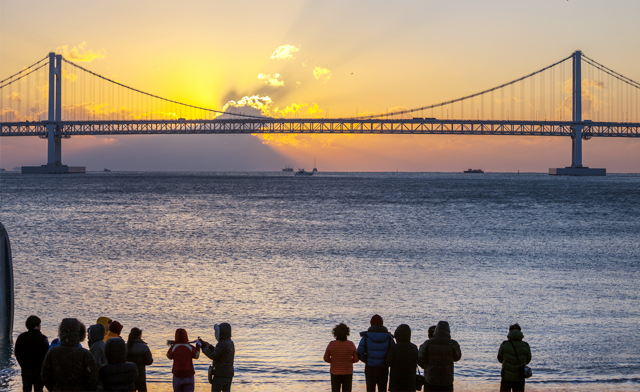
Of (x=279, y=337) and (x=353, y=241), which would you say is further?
(x=353, y=241)

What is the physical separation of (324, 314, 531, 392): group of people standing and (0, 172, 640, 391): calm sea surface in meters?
2.11

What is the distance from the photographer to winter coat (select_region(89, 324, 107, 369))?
5.90 meters

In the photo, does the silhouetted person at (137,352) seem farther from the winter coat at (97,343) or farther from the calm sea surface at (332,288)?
the calm sea surface at (332,288)

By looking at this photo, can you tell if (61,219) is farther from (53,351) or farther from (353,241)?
(53,351)

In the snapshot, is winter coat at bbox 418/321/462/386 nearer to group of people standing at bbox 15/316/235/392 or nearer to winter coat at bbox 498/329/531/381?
winter coat at bbox 498/329/531/381

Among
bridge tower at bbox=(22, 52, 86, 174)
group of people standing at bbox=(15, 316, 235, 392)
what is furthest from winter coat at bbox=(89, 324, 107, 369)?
bridge tower at bbox=(22, 52, 86, 174)

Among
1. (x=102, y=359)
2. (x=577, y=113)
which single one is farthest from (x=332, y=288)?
(x=577, y=113)

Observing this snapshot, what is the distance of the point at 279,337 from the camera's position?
11594 millimetres

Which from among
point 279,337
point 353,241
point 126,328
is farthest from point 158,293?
point 353,241

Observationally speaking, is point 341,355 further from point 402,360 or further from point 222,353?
point 222,353

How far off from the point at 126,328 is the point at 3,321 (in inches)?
108

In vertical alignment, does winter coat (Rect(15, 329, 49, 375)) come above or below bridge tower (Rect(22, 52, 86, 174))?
below

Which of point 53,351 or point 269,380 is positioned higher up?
point 53,351

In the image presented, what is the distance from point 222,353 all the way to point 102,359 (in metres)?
1.09
